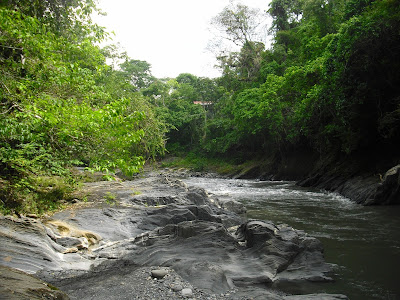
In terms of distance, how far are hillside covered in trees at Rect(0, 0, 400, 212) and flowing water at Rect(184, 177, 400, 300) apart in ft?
12.5

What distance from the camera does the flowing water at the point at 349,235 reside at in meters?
4.75

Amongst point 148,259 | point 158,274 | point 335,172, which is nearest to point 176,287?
point 158,274

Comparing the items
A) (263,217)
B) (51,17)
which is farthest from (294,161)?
(51,17)

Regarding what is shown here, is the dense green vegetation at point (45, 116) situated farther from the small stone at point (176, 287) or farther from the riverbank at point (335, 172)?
the riverbank at point (335, 172)

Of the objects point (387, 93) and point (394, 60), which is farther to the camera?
point (387, 93)

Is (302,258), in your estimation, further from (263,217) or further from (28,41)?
(28,41)

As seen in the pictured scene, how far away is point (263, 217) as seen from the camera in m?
10.2

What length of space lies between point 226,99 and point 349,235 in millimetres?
30768

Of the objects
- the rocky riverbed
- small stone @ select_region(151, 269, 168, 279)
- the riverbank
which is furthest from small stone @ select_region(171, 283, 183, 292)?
the riverbank

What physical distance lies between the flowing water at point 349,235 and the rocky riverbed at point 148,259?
0.41 meters

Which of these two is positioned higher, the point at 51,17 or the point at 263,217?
the point at 51,17

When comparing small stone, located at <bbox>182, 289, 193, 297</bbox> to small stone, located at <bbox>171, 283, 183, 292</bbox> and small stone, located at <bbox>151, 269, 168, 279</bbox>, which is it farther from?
small stone, located at <bbox>151, 269, 168, 279</bbox>

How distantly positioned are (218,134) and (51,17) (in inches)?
1307

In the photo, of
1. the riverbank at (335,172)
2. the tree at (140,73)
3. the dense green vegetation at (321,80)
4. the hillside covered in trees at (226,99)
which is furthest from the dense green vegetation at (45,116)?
the tree at (140,73)
